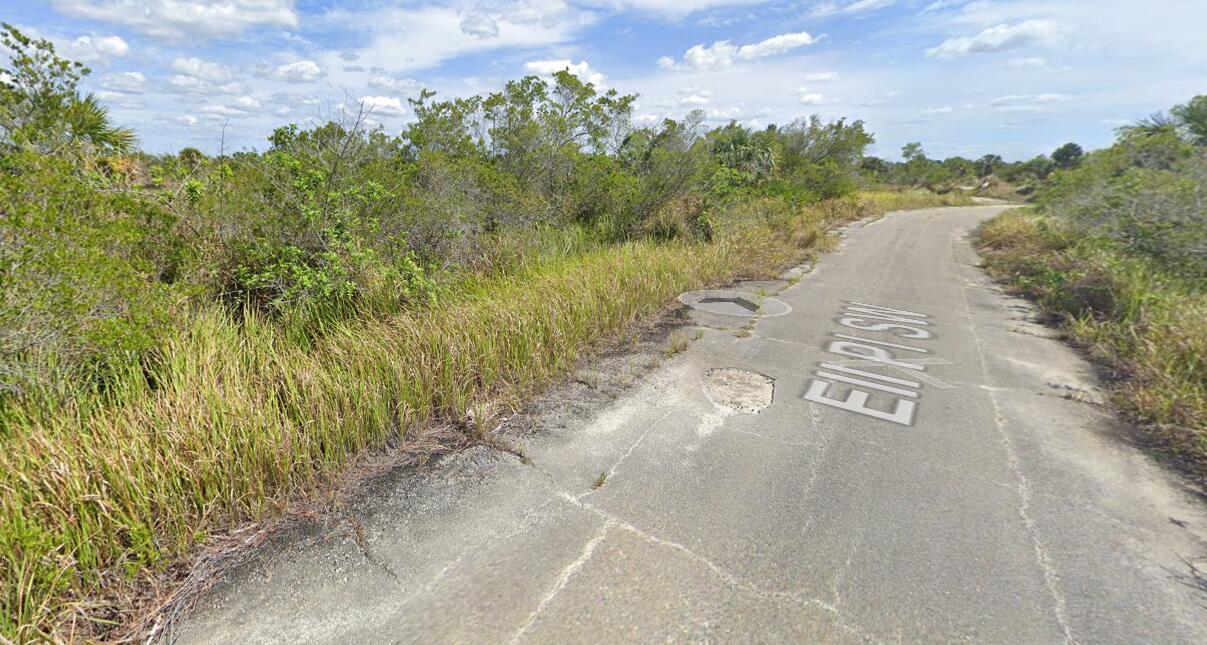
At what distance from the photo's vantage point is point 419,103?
8.29 metres

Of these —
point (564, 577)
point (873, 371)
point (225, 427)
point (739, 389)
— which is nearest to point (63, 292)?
point (225, 427)

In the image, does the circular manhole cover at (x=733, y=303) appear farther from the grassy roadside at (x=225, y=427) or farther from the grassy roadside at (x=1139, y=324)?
the grassy roadside at (x=1139, y=324)

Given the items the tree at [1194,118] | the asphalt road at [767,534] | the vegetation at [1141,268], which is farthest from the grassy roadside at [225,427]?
the tree at [1194,118]

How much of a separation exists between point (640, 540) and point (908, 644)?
3.75 ft

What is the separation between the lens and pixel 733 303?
6.75m

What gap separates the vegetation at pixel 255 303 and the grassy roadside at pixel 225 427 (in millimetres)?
14

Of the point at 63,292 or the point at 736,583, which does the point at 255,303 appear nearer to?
the point at 63,292

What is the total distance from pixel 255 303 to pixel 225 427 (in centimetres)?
Result: 315

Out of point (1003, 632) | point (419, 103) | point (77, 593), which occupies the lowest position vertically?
point (1003, 632)

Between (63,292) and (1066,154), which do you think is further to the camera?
(1066,154)

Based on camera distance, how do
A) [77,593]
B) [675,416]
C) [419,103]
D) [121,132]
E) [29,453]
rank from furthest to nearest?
[419,103] < [121,132] < [675,416] < [29,453] < [77,593]

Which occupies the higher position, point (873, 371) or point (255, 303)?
point (255, 303)

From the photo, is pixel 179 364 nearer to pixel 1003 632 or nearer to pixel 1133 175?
pixel 1003 632

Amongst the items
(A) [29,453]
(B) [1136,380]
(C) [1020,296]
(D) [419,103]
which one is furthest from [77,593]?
(C) [1020,296]
